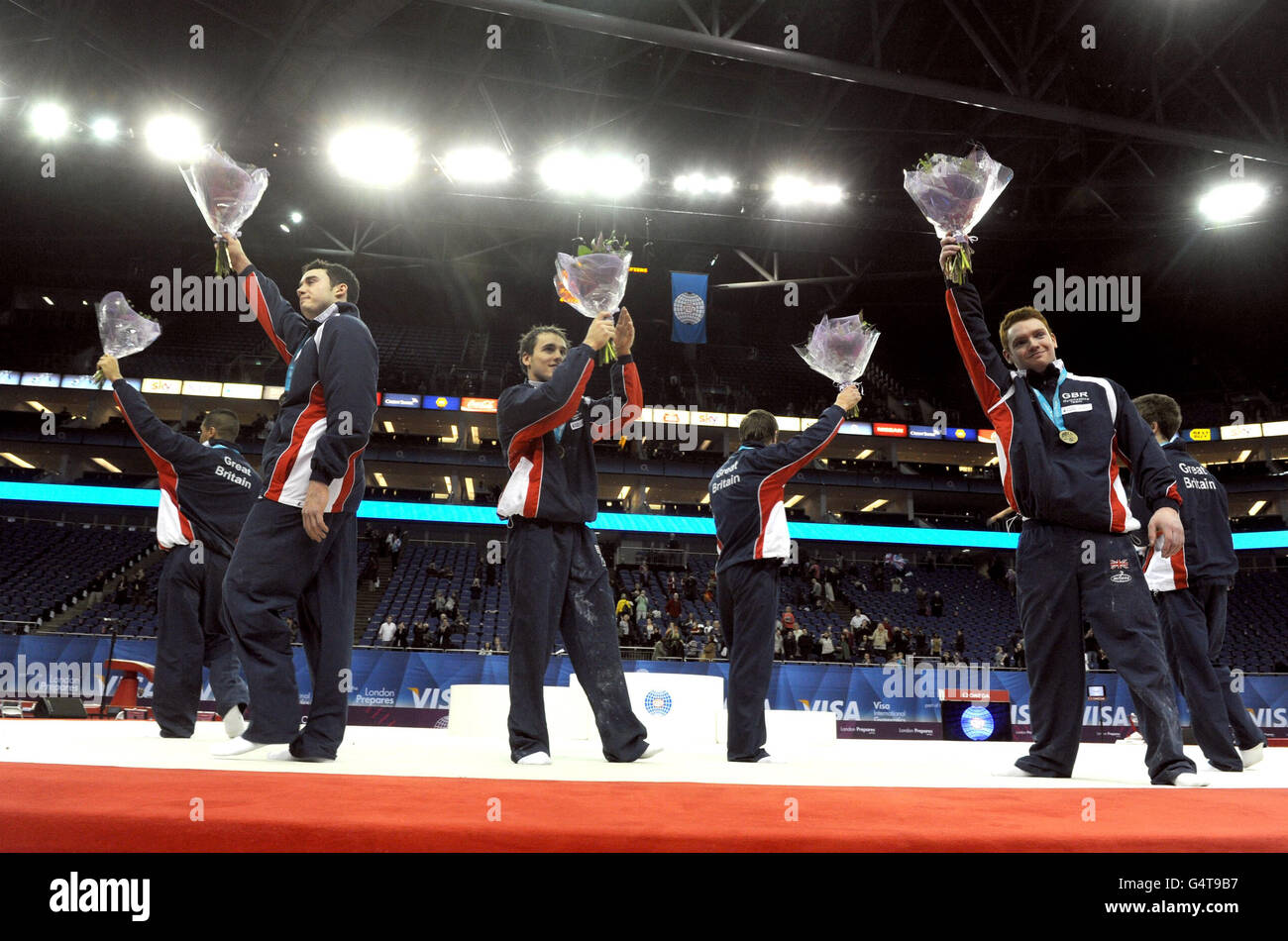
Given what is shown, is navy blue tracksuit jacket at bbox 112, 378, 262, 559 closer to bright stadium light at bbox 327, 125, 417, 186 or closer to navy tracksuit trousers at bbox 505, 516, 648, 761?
navy tracksuit trousers at bbox 505, 516, 648, 761

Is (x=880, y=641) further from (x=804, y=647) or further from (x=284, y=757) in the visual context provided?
(x=284, y=757)

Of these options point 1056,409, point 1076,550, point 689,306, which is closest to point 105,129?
point 689,306

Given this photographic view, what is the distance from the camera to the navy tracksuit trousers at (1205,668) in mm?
4316

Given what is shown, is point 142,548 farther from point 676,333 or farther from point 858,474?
point 858,474

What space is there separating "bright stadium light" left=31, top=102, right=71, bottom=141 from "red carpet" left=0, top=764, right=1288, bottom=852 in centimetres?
2049

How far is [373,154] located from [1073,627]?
1931 cm

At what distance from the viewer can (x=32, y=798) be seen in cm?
153

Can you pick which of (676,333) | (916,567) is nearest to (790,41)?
(676,333)

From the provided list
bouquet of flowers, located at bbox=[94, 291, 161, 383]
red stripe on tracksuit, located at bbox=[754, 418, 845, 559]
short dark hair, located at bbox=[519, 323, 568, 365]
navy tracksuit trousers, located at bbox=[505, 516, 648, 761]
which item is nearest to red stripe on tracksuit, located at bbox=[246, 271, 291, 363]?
short dark hair, located at bbox=[519, 323, 568, 365]

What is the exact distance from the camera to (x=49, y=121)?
Result: 1847cm

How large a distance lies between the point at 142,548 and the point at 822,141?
891 inches

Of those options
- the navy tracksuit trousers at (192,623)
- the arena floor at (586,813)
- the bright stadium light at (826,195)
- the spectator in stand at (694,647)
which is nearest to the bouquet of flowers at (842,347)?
the arena floor at (586,813)

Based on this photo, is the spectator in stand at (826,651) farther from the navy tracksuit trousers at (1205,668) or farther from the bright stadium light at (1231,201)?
the bright stadium light at (1231,201)

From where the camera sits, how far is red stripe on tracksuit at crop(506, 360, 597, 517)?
151 inches
